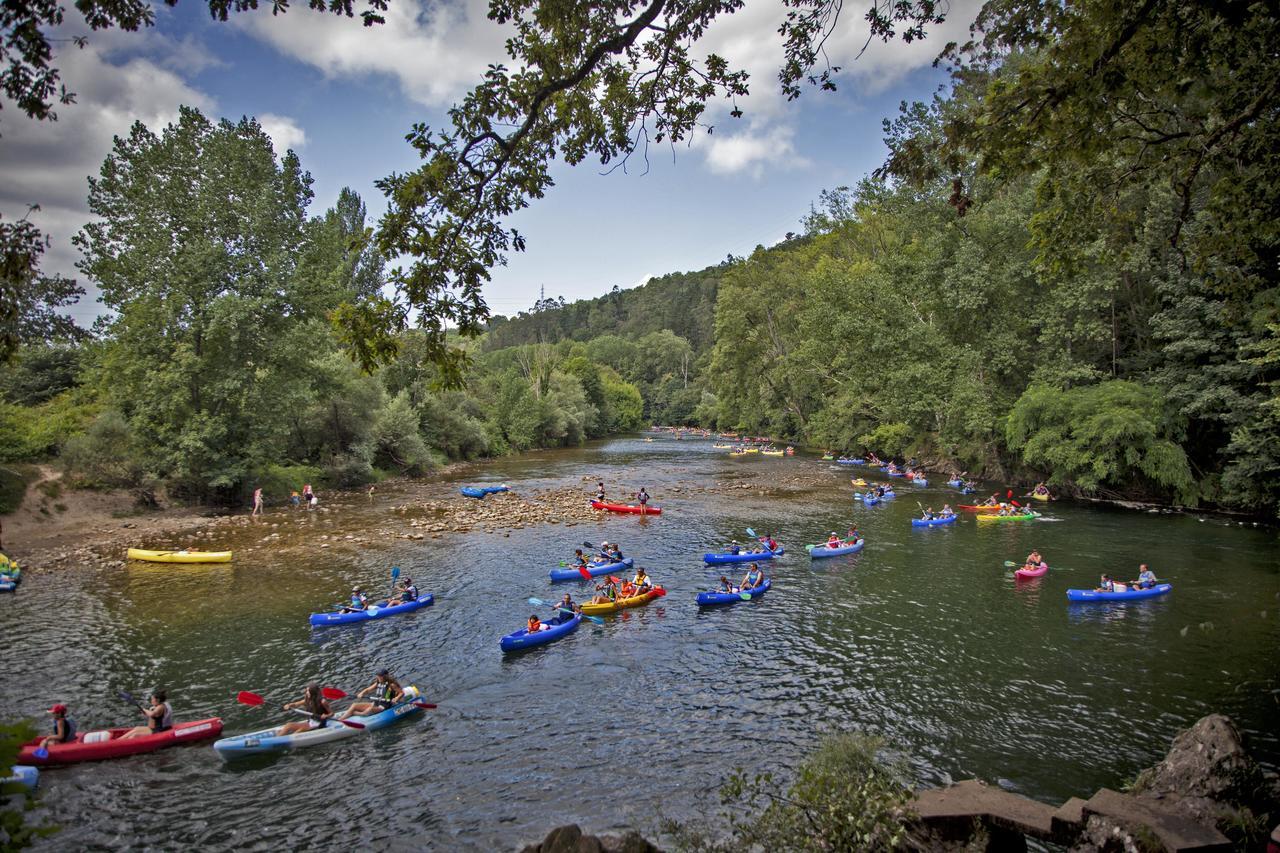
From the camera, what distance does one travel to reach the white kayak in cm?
1271

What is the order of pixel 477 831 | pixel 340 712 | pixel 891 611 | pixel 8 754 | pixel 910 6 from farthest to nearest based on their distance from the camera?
pixel 891 611
pixel 340 712
pixel 477 831
pixel 910 6
pixel 8 754

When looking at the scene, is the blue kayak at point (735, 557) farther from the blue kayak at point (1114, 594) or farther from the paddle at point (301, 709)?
the paddle at point (301, 709)

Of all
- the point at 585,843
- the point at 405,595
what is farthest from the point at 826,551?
the point at 585,843

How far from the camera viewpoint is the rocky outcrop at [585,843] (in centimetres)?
768

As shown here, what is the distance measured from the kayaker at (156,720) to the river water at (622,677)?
0.51m

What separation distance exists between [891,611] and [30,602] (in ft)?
89.3

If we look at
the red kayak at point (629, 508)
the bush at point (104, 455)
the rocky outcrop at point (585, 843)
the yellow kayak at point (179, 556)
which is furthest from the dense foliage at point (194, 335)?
the rocky outcrop at point (585, 843)

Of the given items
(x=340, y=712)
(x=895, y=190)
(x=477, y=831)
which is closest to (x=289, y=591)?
(x=340, y=712)

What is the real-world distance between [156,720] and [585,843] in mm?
10555

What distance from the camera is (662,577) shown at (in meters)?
24.2

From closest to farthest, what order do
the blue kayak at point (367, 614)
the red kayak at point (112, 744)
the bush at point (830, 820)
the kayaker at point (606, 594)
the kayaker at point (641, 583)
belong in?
the bush at point (830, 820), the red kayak at point (112, 744), the blue kayak at point (367, 614), the kayaker at point (606, 594), the kayaker at point (641, 583)

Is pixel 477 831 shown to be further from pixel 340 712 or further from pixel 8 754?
pixel 8 754

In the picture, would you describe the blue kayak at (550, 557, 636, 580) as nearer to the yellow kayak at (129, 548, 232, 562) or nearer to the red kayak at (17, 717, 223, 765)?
the red kayak at (17, 717, 223, 765)

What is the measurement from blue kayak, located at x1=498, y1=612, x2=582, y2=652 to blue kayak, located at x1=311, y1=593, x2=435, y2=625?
3.93 metres
